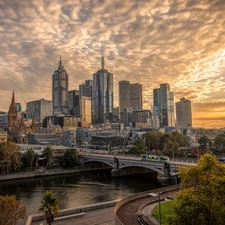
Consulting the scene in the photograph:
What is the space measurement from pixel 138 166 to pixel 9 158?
1872 inches

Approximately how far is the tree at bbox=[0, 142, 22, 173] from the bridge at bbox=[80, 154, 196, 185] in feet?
103

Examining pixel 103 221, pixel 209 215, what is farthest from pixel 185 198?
pixel 103 221

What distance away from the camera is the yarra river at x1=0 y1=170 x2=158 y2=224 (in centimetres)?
6253

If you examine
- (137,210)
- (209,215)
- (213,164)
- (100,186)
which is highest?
(213,164)

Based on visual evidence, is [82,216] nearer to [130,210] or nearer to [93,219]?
[93,219]

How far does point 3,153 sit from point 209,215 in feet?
280

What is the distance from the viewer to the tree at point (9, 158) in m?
92.7

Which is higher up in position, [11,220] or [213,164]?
[213,164]

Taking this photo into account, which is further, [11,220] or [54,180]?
[54,180]

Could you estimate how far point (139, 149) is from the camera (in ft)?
441

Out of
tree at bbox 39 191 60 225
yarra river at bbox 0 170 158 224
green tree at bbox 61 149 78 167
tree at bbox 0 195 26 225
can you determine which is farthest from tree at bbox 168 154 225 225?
green tree at bbox 61 149 78 167

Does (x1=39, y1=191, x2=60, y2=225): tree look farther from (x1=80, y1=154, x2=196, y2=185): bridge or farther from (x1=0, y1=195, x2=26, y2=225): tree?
(x1=80, y1=154, x2=196, y2=185): bridge

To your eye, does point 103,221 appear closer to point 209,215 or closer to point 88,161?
point 209,215

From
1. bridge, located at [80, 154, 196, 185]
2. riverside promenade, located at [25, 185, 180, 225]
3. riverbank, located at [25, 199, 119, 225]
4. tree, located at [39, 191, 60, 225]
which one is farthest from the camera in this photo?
bridge, located at [80, 154, 196, 185]
